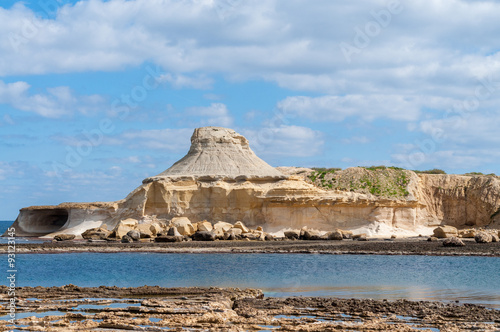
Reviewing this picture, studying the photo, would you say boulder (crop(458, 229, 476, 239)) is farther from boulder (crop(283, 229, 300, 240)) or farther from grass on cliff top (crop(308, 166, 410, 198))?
boulder (crop(283, 229, 300, 240))

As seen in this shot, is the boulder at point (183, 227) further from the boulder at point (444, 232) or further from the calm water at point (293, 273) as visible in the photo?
the boulder at point (444, 232)

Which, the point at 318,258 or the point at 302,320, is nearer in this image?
the point at 302,320

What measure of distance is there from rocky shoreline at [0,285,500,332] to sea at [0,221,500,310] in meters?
2.11

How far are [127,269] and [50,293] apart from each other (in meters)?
8.85

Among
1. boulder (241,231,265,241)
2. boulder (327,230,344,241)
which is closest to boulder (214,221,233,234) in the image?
boulder (241,231,265,241)

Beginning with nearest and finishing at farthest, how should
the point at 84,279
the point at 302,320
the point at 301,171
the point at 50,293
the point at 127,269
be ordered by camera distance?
the point at 302,320
the point at 50,293
the point at 84,279
the point at 127,269
the point at 301,171

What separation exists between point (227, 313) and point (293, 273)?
1093 cm

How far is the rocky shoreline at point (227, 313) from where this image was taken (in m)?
12.7

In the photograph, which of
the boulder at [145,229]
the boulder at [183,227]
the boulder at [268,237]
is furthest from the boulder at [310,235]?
the boulder at [145,229]

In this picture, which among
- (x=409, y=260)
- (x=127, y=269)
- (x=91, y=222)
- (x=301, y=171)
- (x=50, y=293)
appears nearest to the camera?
(x=50, y=293)

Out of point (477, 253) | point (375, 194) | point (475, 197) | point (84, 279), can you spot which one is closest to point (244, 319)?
point (84, 279)

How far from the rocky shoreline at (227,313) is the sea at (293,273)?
2112 mm

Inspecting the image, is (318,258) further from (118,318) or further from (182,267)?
(118,318)

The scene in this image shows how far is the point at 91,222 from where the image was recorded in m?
56.8
